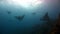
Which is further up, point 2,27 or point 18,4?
point 18,4

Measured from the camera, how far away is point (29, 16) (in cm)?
79

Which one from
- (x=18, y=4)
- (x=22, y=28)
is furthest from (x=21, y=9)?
(x=22, y=28)

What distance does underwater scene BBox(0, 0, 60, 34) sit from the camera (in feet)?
2.56

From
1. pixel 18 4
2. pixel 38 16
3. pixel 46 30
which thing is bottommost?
pixel 46 30

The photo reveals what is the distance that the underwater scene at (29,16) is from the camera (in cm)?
78

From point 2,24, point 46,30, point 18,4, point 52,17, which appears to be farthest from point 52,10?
point 2,24

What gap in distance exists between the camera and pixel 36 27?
0.79 metres

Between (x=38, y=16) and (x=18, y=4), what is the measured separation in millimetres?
178

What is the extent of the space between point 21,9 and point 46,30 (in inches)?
9.8

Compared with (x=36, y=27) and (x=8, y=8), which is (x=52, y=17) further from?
(x=8, y=8)

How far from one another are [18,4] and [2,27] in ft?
0.69

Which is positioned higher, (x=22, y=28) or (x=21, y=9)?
(x=21, y=9)

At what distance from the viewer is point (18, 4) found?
785 millimetres

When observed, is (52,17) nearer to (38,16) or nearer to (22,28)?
(38,16)
